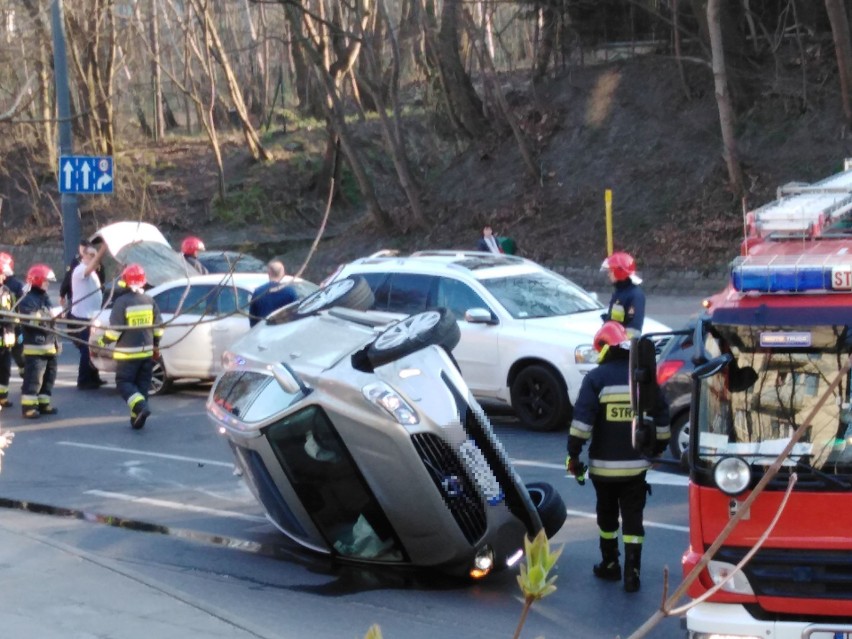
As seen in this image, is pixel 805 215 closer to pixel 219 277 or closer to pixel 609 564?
pixel 609 564

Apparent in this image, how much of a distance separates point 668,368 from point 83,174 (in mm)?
12497

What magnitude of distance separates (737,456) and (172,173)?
38.5m

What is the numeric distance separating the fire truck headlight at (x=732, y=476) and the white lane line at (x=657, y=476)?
17.1 ft

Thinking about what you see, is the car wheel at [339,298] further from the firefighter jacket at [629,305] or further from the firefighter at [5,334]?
the firefighter at [5,334]

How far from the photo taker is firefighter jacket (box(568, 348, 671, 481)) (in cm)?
758

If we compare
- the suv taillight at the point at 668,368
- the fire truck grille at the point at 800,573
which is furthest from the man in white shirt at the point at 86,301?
the fire truck grille at the point at 800,573

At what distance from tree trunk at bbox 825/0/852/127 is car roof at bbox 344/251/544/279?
10.2 m

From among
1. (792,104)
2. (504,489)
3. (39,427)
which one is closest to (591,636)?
(504,489)

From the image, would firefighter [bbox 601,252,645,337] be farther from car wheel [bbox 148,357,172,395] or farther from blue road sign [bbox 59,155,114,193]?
blue road sign [bbox 59,155,114,193]

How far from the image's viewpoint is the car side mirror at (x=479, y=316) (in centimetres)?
1324

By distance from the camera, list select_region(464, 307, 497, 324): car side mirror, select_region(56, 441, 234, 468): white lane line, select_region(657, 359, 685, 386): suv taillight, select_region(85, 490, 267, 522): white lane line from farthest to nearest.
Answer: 1. select_region(464, 307, 497, 324): car side mirror
2. select_region(56, 441, 234, 468): white lane line
3. select_region(657, 359, 685, 386): suv taillight
4. select_region(85, 490, 267, 522): white lane line

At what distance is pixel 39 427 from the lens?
46.9 ft

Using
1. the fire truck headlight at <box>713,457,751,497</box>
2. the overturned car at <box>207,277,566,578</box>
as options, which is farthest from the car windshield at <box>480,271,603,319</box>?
the fire truck headlight at <box>713,457,751,497</box>

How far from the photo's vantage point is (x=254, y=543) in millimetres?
9398
